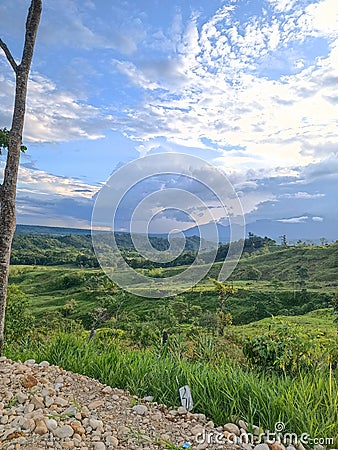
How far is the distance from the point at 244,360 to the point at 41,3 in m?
3.46

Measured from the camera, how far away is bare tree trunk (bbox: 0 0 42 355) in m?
3.19

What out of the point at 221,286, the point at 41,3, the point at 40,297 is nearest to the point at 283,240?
the point at 221,286

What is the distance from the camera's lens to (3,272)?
3.19 metres

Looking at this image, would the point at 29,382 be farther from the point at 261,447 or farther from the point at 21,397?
the point at 261,447

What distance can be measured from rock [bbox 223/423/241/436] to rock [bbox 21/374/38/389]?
116 centimetres

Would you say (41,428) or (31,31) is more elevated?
(31,31)

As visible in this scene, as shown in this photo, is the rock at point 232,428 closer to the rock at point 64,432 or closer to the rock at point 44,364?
the rock at point 64,432

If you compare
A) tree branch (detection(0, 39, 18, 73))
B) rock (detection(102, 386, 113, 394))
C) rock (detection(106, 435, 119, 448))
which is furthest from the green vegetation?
tree branch (detection(0, 39, 18, 73))

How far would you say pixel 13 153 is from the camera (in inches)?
128

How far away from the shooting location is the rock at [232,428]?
1.95 meters

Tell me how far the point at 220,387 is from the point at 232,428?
0.34 m

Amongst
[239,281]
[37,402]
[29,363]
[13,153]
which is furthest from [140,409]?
[239,281]

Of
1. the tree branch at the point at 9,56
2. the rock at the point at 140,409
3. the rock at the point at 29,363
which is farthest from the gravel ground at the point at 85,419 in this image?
the tree branch at the point at 9,56

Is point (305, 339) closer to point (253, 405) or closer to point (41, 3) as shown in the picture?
point (253, 405)
